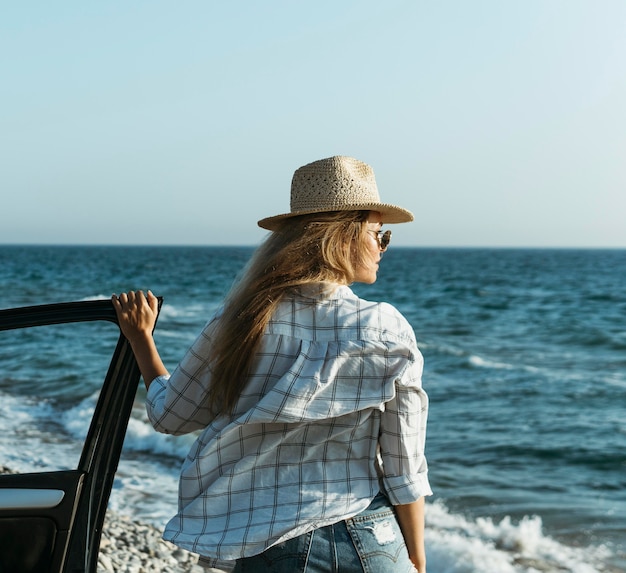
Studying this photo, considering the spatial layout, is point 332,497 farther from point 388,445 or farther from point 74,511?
point 74,511

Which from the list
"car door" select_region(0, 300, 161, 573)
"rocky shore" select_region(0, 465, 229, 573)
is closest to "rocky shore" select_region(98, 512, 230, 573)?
"rocky shore" select_region(0, 465, 229, 573)

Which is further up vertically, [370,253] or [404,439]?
[370,253]

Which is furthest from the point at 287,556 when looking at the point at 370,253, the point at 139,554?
the point at 139,554

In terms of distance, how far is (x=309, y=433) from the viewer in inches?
72.4

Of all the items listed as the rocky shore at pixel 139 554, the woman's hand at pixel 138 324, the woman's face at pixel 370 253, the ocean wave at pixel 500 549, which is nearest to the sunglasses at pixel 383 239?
the woman's face at pixel 370 253

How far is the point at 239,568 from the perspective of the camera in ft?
6.23

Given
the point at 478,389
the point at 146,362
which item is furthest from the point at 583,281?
the point at 146,362

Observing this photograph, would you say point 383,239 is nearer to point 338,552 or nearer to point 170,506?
point 338,552

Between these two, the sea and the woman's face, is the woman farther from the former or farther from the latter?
the sea

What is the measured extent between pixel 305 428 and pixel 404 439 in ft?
0.75

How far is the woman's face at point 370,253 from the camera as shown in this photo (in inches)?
78.5

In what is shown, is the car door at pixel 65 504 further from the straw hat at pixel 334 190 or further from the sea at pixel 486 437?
the straw hat at pixel 334 190

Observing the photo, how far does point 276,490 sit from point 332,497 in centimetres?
12

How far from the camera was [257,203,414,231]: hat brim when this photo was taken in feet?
6.59
